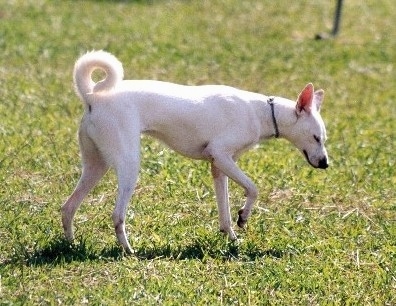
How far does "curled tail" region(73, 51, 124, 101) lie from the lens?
23.9 feet

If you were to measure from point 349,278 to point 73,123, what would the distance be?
14.6 ft

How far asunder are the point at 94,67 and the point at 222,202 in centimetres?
139

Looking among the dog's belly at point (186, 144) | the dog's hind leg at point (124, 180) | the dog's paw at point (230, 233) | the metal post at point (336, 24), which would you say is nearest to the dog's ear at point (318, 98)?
the dog's belly at point (186, 144)

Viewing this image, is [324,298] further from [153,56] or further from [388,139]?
[153,56]

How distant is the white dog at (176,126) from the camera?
7.27 metres

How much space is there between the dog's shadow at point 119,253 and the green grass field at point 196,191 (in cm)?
1

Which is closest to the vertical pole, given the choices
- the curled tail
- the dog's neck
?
the dog's neck

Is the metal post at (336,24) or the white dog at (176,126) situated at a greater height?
the white dog at (176,126)

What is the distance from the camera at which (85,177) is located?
7621 mm

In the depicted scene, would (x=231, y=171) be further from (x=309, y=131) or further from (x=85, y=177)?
(x=85, y=177)

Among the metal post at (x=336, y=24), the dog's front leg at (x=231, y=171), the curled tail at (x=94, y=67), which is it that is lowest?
the metal post at (x=336, y=24)

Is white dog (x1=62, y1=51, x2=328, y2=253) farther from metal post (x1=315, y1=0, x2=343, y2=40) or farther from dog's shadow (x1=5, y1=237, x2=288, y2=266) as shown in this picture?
metal post (x1=315, y1=0, x2=343, y2=40)

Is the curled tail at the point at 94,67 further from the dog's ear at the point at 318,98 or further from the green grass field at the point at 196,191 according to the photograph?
the dog's ear at the point at 318,98

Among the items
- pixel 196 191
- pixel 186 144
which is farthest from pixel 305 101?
pixel 196 191
